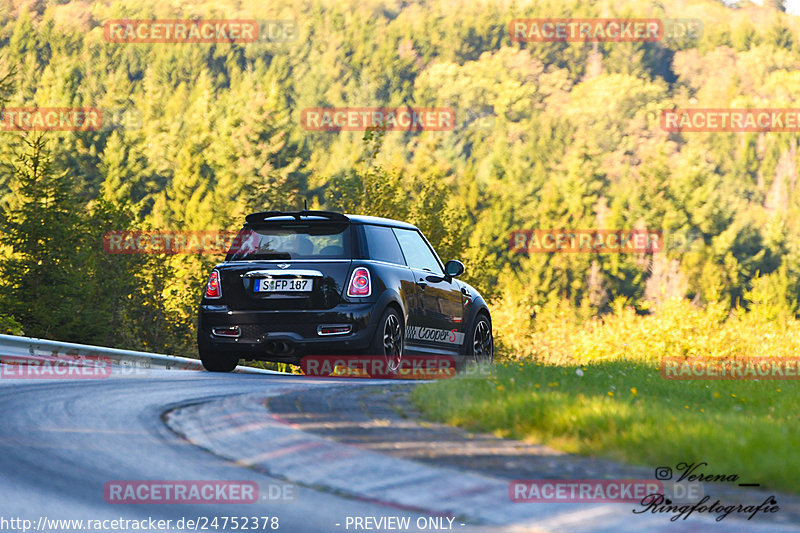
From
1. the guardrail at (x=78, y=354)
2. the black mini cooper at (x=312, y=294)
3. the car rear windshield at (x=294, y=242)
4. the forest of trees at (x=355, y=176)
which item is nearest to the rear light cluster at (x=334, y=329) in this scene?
the black mini cooper at (x=312, y=294)

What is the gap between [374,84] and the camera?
188m

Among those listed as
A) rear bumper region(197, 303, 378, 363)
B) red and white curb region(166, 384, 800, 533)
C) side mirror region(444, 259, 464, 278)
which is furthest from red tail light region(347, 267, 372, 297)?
red and white curb region(166, 384, 800, 533)

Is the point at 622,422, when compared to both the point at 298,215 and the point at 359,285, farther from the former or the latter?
the point at 298,215

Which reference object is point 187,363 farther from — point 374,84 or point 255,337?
point 374,84

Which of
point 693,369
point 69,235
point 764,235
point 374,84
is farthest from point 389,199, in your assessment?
point 374,84

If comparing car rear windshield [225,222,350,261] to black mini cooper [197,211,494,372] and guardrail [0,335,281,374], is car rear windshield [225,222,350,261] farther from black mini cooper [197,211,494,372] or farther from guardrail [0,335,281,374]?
guardrail [0,335,281,374]

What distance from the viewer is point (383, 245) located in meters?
12.3

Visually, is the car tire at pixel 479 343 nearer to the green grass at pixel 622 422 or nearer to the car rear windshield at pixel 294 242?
the car rear windshield at pixel 294 242

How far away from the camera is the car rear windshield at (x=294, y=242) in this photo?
11.9 meters

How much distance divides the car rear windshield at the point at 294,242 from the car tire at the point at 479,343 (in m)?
2.35

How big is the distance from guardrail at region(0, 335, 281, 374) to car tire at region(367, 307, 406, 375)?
2109 millimetres

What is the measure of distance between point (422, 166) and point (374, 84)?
85.9m

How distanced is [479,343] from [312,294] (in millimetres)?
3106

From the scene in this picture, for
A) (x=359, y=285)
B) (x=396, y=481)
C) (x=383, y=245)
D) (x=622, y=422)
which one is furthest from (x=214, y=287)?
(x=396, y=481)
